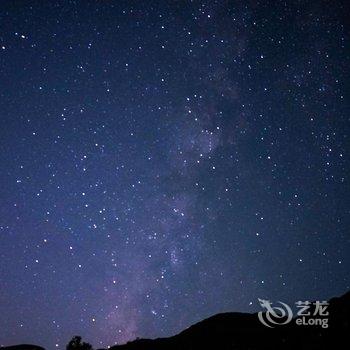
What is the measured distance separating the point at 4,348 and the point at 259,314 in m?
20.3

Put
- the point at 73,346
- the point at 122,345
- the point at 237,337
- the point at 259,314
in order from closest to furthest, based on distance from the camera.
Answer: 1. the point at 237,337
2. the point at 259,314
3. the point at 122,345
4. the point at 73,346

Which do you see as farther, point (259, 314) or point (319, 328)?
point (259, 314)

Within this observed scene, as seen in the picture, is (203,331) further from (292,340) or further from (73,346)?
(73,346)

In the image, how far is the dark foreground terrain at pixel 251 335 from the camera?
66.0ft

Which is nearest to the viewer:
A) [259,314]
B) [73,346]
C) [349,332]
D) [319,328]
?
[349,332]

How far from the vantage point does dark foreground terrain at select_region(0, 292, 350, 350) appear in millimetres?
20125

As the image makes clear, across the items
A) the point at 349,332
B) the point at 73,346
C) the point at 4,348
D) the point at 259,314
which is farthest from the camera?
the point at 73,346

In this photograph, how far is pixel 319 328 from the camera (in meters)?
20.8

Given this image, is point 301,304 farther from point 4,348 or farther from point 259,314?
point 4,348

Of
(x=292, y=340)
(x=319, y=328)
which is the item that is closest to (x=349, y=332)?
(x=319, y=328)

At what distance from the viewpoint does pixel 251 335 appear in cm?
2348

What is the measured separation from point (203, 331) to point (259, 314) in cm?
463

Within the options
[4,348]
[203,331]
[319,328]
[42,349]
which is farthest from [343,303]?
[4,348]

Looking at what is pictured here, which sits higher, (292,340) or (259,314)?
(259,314)
